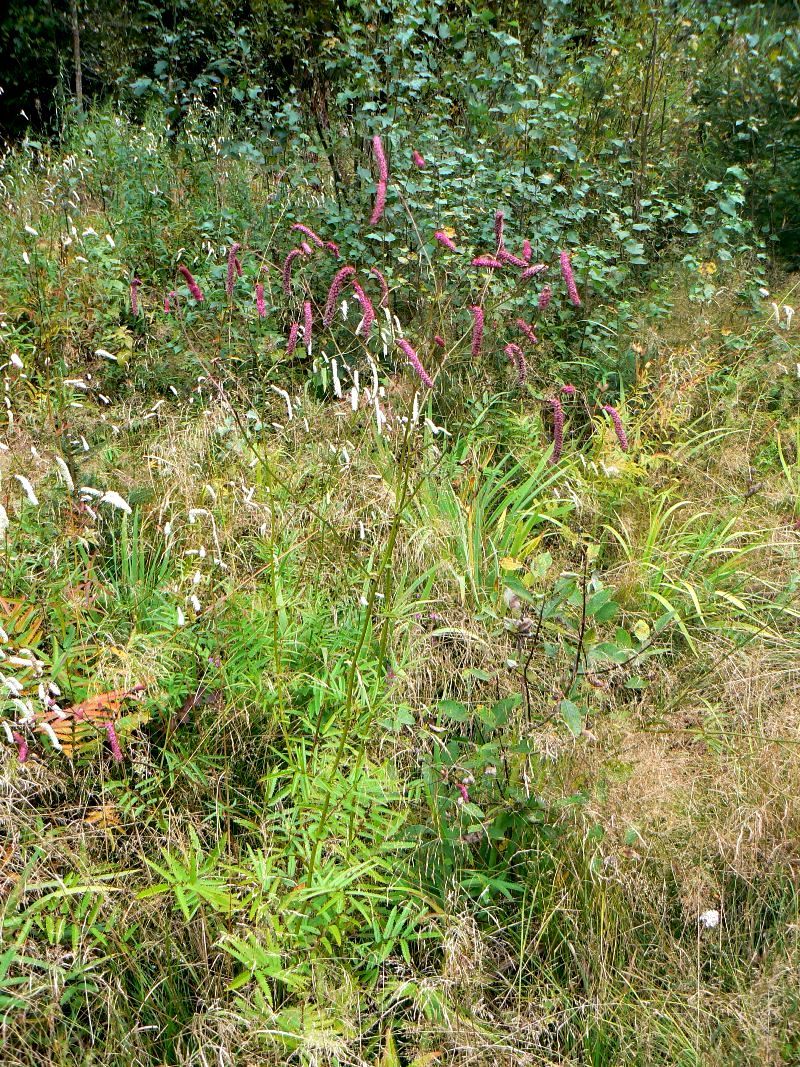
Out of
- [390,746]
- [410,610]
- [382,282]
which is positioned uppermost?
[382,282]

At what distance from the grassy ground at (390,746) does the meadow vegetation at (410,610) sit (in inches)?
0.6

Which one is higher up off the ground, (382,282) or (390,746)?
(382,282)

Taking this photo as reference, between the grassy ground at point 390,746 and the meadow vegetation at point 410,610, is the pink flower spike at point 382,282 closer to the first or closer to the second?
the meadow vegetation at point 410,610

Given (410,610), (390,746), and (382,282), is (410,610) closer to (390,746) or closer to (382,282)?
(390,746)

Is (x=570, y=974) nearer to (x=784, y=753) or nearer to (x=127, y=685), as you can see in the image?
(x=784, y=753)

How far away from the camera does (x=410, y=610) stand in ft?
8.66

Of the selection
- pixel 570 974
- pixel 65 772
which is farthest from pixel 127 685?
pixel 570 974

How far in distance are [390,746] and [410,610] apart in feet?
1.58

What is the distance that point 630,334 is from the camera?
13.1 ft

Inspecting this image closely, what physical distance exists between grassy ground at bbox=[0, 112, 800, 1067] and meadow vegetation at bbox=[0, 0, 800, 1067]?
0.01 m

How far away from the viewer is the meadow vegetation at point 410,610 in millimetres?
1751

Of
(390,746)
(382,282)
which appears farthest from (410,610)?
(382,282)

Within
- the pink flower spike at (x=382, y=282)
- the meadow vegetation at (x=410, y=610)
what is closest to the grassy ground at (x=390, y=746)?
the meadow vegetation at (x=410, y=610)

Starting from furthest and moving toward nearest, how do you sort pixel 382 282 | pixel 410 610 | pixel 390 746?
1. pixel 410 610
2. pixel 382 282
3. pixel 390 746
